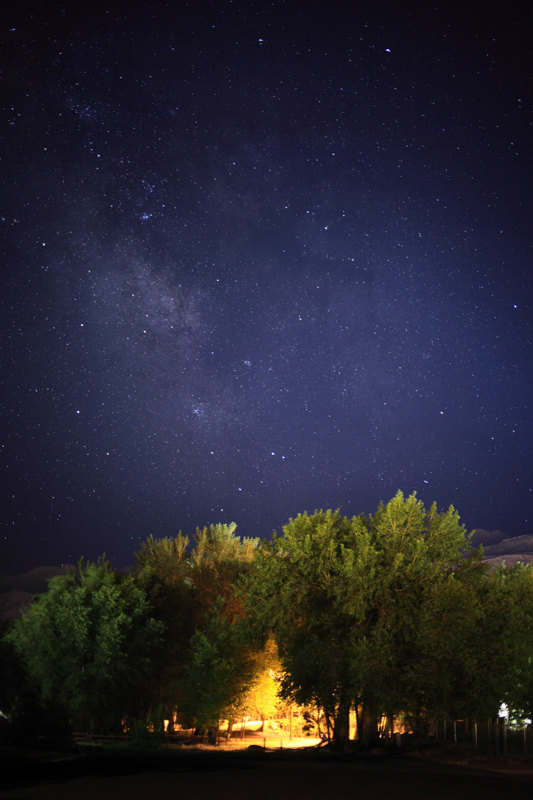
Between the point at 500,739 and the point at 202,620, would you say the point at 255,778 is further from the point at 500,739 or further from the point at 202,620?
the point at 202,620

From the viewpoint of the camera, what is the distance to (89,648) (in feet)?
131

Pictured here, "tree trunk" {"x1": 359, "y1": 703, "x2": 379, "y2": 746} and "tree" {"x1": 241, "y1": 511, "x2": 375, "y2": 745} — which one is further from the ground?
"tree" {"x1": 241, "y1": 511, "x2": 375, "y2": 745}

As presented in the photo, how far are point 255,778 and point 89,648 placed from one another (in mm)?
20177

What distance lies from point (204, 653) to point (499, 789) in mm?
23314

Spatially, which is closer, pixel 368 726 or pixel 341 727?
pixel 368 726

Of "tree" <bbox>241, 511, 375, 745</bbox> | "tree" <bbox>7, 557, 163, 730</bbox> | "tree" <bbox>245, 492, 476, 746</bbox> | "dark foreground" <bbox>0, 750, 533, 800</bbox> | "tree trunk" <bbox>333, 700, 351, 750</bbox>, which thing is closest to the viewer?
"dark foreground" <bbox>0, 750, 533, 800</bbox>

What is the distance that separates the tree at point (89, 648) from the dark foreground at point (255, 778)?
7.91m

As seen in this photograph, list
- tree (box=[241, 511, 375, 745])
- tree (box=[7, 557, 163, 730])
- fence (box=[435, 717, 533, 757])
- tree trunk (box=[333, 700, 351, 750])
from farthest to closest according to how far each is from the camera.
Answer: tree (box=[7, 557, 163, 730]) < tree trunk (box=[333, 700, 351, 750]) < fence (box=[435, 717, 533, 757]) < tree (box=[241, 511, 375, 745])

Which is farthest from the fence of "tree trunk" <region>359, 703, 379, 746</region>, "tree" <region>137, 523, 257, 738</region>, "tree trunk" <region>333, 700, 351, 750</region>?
"tree" <region>137, 523, 257, 738</region>

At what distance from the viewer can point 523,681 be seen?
118ft

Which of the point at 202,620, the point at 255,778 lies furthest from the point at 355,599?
the point at 202,620

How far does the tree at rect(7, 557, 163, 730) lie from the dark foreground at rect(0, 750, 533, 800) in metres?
7.91

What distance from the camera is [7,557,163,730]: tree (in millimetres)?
39125

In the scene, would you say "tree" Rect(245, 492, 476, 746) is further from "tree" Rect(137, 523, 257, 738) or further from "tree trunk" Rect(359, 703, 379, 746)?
"tree" Rect(137, 523, 257, 738)
